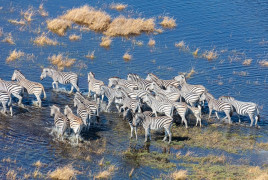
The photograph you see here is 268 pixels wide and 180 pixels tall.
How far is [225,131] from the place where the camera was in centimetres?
2159

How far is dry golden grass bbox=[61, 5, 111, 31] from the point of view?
111ft

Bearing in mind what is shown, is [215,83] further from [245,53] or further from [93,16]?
[93,16]

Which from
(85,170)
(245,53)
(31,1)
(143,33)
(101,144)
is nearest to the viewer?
(85,170)

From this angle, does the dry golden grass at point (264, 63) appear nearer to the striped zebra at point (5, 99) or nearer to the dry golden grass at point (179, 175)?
the dry golden grass at point (179, 175)

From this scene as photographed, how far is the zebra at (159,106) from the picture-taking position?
834 inches

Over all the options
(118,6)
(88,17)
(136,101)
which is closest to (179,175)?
(136,101)

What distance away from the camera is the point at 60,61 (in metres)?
27.5

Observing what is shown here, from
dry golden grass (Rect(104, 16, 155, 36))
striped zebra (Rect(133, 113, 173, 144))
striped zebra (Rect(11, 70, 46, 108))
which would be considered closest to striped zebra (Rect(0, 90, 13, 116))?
striped zebra (Rect(11, 70, 46, 108))

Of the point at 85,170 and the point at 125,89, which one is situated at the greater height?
the point at 125,89

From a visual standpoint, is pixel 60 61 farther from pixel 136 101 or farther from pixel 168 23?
pixel 168 23

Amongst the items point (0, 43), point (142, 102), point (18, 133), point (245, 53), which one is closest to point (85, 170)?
point (18, 133)

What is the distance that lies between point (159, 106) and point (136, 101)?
42.3 inches

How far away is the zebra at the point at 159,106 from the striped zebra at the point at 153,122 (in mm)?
1749

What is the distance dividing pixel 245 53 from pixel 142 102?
1227 cm
